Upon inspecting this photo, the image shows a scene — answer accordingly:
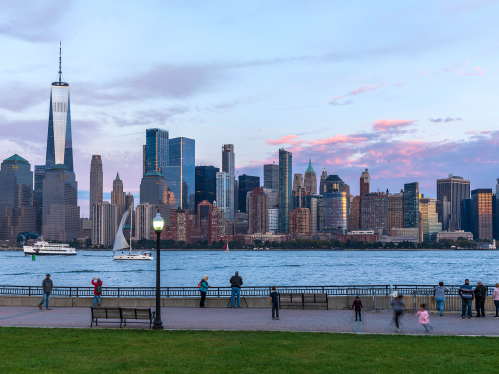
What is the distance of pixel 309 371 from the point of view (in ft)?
43.3

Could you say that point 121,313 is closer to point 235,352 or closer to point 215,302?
point 235,352

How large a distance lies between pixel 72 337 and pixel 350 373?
9.91 metres

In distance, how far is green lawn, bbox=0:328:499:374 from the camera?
1357 centimetres

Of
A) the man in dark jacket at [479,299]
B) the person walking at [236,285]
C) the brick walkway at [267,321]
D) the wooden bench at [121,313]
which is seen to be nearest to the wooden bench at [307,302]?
the brick walkway at [267,321]

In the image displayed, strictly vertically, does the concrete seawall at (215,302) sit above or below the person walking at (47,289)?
below

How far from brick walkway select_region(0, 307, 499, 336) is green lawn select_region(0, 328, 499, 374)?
2.01m

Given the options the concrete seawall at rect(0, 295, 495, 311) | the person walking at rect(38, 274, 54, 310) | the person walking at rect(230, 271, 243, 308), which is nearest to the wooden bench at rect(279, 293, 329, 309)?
the concrete seawall at rect(0, 295, 495, 311)

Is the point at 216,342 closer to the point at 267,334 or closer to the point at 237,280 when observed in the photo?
the point at 267,334

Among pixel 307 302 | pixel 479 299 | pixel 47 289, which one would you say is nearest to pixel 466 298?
pixel 479 299

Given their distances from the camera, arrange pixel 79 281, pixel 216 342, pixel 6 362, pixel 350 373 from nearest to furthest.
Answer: pixel 350 373 < pixel 6 362 < pixel 216 342 < pixel 79 281

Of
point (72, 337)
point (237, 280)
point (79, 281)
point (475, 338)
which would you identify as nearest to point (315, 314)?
point (237, 280)

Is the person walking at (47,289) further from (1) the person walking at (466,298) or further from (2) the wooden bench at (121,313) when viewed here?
(1) the person walking at (466,298)

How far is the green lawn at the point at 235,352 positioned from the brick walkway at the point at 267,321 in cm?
201

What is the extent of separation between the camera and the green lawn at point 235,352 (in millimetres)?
13570
